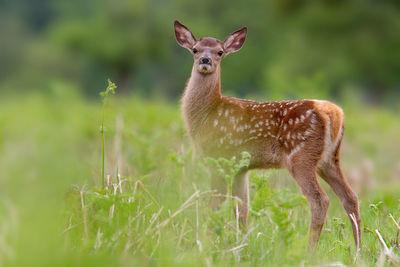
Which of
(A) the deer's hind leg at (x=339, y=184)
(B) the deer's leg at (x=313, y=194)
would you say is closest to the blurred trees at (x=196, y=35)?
(A) the deer's hind leg at (x=339, y=184)

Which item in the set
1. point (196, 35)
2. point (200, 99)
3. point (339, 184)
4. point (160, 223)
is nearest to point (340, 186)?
point (339, 184)

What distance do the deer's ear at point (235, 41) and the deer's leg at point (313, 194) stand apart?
150cm

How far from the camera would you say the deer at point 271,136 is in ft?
15.1

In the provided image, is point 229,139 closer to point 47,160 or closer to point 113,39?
point 47,160

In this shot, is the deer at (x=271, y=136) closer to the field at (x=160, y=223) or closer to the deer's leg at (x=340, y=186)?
the deer's leg at (x=340, y=186)

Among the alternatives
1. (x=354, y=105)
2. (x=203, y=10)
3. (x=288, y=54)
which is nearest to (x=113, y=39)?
(x=203, y=10)

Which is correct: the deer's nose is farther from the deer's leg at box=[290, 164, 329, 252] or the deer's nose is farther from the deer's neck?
the deer's leg at box=[290, 164, 329, 252]

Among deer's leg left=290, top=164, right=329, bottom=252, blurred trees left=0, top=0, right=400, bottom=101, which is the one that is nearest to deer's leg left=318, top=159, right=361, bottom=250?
deer's leg left=290, top=164, right=329, bottom=252

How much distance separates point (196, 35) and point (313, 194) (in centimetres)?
2669

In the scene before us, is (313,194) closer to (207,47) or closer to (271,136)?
(271,136)

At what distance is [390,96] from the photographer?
28.4m

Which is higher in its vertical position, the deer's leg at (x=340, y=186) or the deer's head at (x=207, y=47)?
the deer's head at (x=207, y=47)

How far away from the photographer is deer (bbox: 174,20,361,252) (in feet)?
15.1

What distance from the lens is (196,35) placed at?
30719 mm
